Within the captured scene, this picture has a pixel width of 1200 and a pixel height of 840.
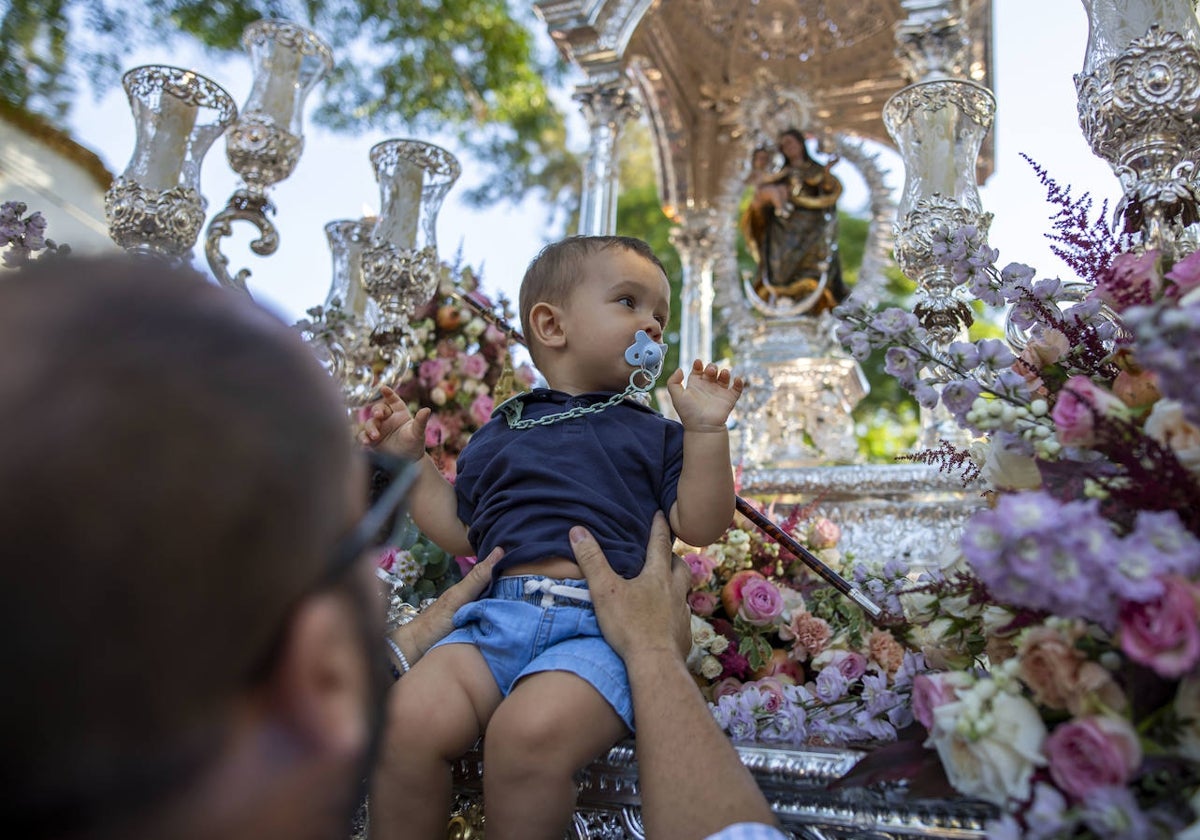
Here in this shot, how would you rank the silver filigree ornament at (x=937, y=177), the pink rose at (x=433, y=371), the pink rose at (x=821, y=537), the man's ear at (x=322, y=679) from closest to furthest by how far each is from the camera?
the man's ear at (x=322, y=679) → the pink rose at (x=821, y=537) → the silver filigree ornament at (x=937, y=177) → the pink rose at (x=433, y=371)

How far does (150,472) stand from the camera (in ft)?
1.53

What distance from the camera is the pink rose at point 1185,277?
3.30ft

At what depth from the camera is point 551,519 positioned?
1560 mm

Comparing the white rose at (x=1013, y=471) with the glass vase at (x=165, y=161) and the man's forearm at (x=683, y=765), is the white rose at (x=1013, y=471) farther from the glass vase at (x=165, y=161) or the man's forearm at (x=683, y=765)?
the glass vase at (x=165, y=161)

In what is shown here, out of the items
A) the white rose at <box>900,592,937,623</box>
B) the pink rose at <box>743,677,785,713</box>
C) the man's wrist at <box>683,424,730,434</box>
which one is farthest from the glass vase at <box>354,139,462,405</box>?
the white rose at <box>900,592,937,623</box>

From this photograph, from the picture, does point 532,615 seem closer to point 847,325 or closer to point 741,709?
point 741,709

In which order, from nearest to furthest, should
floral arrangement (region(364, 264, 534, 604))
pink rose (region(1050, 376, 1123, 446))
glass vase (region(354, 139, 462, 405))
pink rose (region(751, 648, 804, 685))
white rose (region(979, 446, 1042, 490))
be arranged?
pink rose (region(1050, 376, 1123, 446))
white rose (region(979, 446, 1042, 490))
pink rose (region(751, 648, 804, 685))
glass vase (region(354, 139, 462, 405))
floral arrangement (region(364, 264, 534, 604))

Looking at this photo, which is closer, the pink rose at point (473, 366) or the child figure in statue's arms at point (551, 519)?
the child figure in statue's arms at point (551, 519)

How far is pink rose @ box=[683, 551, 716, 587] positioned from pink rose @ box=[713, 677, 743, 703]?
251mm

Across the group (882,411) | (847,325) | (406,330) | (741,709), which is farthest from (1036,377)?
(882,411)

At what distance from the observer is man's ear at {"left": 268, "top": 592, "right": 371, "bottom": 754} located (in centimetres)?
52

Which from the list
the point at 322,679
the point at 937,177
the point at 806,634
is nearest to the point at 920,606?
the point at 806,634

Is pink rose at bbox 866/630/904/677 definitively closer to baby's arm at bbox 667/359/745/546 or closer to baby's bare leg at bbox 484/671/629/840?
baby's arm at bbox 667/359/745/546

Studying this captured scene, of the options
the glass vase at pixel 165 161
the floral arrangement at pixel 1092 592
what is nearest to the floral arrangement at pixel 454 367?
the glass vase at pixel 165 161
